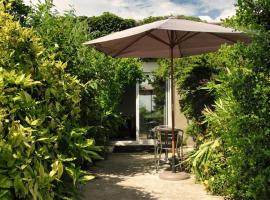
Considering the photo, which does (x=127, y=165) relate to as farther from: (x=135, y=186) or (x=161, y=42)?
(x=161, y=42)

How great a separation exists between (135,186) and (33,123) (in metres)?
3.94

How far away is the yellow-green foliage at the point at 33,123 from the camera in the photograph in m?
3.18

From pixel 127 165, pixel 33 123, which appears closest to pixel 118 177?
pixel 127 165

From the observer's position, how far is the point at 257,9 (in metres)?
4.02

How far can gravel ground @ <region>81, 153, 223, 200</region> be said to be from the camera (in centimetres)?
624

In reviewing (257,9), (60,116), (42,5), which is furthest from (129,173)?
(257,9)

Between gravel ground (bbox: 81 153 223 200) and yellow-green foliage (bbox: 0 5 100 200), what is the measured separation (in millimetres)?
1924

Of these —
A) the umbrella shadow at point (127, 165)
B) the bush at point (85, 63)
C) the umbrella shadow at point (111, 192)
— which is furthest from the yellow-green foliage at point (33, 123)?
the umbrella shadow at point (127, 165)

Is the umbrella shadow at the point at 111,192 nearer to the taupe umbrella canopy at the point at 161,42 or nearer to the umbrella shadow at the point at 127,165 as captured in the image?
the umbrella shadow at the point at 127,165

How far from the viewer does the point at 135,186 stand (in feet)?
22.9

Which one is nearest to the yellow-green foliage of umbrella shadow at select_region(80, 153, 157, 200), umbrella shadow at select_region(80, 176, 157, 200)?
umbrella shadow at select_region(80, 153, 157, 200)

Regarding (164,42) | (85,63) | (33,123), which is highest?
(164,42)

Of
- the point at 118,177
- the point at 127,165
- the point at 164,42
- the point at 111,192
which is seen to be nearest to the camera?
the point at 111,192

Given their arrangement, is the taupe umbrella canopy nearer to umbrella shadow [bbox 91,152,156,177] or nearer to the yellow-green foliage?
umbrella shadow [bbox 91,152,156,177]
